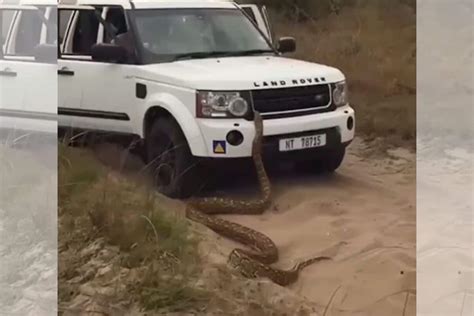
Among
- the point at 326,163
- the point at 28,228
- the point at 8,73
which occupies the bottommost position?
the point at 28,228

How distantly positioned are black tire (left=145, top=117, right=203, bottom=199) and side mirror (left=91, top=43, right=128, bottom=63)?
1.10ft

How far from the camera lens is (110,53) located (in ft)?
10.2

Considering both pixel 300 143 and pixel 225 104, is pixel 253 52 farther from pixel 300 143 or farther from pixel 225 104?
pixel 300 143

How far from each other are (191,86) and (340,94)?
680 mm

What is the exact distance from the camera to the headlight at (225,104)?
9.75ft

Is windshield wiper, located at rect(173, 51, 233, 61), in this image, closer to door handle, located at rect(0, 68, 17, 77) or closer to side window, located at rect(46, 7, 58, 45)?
side window, located at rect(46, 7, 58, 45)

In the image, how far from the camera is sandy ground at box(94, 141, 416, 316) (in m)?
3.00

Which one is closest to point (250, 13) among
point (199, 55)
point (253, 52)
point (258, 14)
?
point (258, 14)

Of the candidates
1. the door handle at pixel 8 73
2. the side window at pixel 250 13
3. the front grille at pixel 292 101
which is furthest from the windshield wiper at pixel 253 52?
the door handle at pixel 8 73

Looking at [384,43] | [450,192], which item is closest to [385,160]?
[450,192]

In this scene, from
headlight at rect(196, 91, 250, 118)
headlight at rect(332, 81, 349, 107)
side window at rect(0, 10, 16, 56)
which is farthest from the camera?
side window at rect(0, 10, 16, 56)

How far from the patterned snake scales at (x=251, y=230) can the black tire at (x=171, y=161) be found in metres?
0.08

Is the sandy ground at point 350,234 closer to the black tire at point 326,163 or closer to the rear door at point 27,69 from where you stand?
the black tire at point 326,163

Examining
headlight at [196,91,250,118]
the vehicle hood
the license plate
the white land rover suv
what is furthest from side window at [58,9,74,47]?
the license plate
